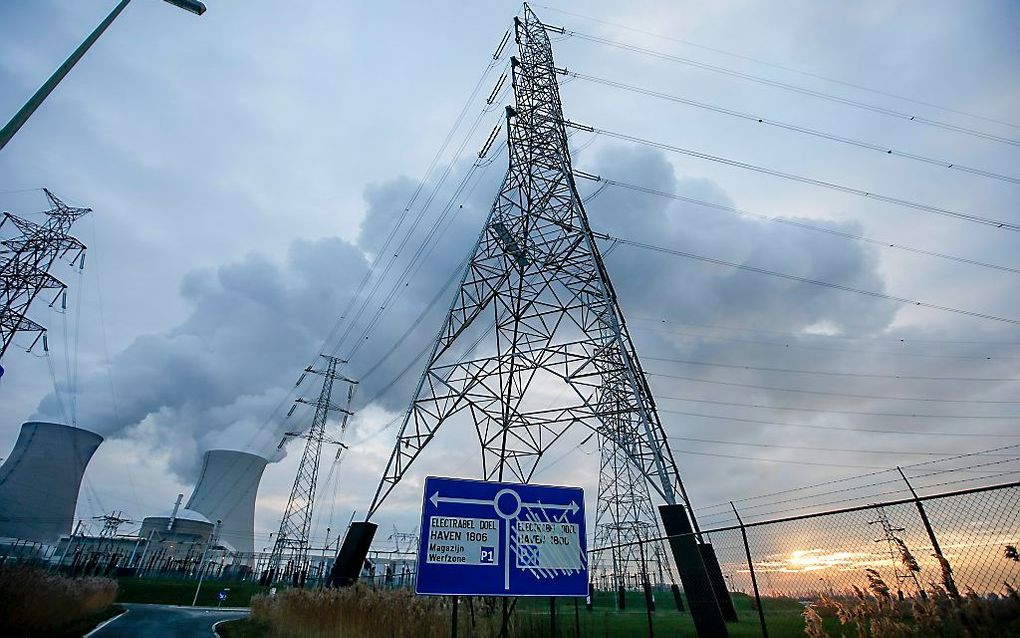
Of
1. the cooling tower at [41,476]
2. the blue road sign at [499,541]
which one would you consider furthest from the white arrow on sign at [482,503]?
the cooling tower at [41,476]

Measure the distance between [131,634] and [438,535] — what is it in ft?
51.4

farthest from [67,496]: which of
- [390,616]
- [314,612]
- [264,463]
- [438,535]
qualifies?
[438,535]

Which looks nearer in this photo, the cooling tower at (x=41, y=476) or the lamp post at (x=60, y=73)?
the lamp post at (x=60, y=73)

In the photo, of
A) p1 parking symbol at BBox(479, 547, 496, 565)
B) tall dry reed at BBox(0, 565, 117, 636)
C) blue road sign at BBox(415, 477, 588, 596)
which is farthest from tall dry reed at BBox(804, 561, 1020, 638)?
tall dry reed at BBox(0, 565, 117, 636)

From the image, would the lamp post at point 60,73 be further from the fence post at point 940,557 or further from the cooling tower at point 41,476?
the cooling tower at point 41,476

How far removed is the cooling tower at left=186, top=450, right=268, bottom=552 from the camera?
60.7 m

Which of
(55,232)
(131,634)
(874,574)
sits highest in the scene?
(55,232)

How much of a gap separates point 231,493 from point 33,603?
5934cm

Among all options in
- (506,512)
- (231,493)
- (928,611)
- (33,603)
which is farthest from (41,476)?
(928,611)

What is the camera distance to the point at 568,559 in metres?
7.30

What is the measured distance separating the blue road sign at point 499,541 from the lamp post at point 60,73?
787cm

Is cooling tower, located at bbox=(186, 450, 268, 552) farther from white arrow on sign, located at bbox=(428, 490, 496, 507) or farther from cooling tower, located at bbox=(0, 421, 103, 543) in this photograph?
white arrow on sign, located at bbox=(428, 490, 496, 507)

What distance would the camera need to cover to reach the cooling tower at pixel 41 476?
4681cm

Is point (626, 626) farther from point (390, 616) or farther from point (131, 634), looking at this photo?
point (131, 634)
